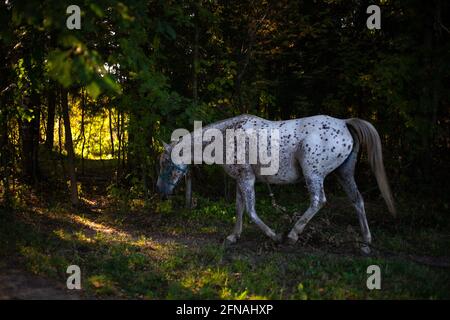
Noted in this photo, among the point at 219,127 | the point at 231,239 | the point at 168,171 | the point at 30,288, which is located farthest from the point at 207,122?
the point at 30,288

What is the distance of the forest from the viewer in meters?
5.08

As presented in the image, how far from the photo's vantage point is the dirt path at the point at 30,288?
15.0 feet

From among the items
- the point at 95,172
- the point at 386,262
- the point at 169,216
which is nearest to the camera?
the point at 386,262

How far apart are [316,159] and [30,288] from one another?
170 inches

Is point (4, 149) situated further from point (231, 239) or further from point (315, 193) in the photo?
point (315, 193)

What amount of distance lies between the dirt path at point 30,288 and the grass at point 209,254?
0.19 m

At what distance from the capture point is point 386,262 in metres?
5.71

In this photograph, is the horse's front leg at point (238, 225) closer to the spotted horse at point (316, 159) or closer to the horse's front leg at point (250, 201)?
the spotted horse at point (316, 159)

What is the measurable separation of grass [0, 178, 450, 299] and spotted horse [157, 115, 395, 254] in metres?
0.48

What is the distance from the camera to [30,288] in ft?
15.7

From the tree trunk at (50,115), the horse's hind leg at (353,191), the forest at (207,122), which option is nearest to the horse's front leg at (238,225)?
the forest at (207,122)

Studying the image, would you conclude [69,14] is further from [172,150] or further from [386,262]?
[386,262]
